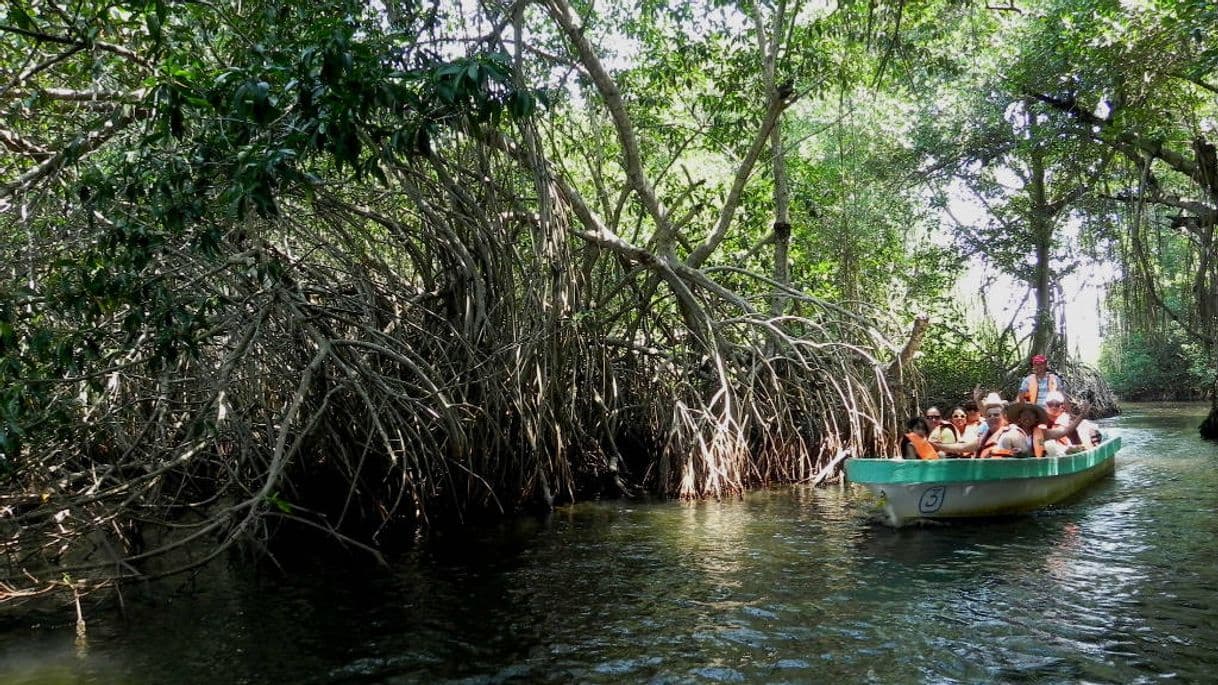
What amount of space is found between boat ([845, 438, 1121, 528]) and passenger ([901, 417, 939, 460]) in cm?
38

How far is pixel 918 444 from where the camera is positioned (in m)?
7.12

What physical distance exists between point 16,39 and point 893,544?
6.61 m

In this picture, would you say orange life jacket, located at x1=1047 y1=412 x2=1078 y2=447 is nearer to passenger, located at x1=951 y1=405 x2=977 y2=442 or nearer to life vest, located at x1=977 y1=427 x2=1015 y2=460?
passenger, located at x1=951 y1=405 x2=977 y2=442

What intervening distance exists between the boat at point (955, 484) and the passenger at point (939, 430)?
0.82 meters

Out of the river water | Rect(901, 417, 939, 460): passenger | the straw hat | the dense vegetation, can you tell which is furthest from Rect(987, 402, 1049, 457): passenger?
the dense vegetation

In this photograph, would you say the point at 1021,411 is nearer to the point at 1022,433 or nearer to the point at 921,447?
the point at 1022,433

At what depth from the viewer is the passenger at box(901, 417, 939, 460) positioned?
7.11m

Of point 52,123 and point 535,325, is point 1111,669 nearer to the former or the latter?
point 535,325

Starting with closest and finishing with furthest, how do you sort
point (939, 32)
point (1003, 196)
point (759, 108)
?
point (939, 32)
point (759, 108)
point (1003, 196)

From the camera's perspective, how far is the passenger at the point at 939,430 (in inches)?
310

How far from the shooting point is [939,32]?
30.8 ft

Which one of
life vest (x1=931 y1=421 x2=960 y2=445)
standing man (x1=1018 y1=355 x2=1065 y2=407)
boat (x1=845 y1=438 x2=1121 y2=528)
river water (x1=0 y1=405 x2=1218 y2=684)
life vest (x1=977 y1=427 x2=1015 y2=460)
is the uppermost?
standing man (x1=1018 y1=355 x2=1065 y2=407)

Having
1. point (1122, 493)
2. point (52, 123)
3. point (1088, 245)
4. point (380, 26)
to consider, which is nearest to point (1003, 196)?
point (1088, 245)

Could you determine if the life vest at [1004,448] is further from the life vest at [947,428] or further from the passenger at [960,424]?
the passenger at [960,424]
